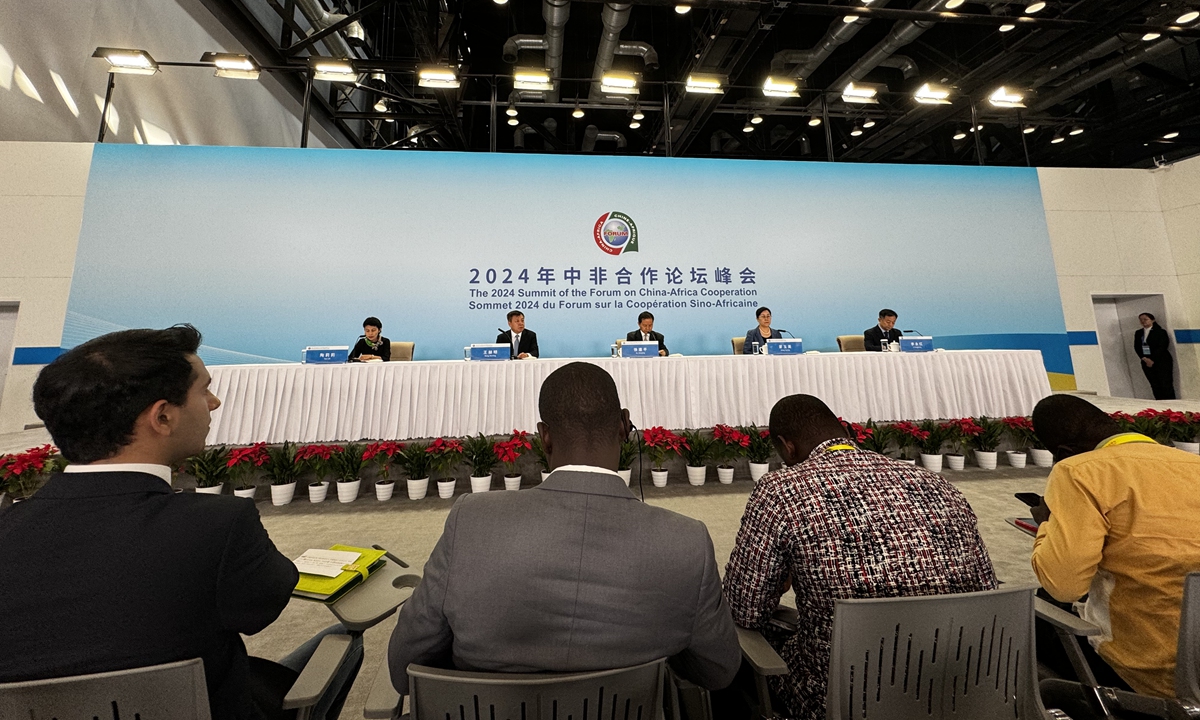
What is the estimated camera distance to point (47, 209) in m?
5.68

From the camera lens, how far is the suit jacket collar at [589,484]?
0.84m

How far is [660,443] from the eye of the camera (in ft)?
12.0

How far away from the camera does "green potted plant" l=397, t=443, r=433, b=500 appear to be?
352cm

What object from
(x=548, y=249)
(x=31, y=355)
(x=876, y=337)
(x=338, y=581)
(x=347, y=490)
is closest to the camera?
(x=338, y=581)

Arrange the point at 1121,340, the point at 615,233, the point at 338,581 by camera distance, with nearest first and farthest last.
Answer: the point at 338,581 < the point at 615,233 < the point at 1121,340

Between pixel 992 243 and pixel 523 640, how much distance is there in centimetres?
898

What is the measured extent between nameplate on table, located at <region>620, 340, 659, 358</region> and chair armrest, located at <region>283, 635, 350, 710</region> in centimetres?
348

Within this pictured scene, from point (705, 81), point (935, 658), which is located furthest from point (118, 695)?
point (705, 81)

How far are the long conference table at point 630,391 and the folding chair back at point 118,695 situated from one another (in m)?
3.16

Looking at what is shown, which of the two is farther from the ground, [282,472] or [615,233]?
[615,233]

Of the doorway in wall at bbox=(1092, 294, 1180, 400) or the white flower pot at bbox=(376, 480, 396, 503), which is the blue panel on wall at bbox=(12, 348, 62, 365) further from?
the doorway in wall at bbox=(1092, 294, 1180, 400)

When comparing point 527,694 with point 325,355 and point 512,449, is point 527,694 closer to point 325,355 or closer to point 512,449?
point 512,449

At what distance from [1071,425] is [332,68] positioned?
7.19 m

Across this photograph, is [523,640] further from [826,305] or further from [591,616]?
[826,305]
